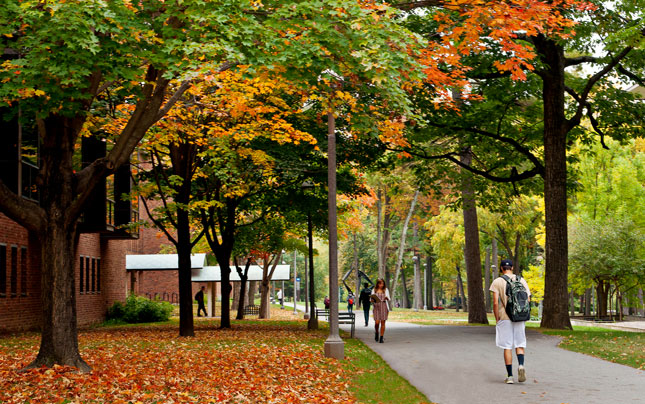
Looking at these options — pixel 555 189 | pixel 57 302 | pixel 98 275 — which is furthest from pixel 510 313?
pixel 98 275

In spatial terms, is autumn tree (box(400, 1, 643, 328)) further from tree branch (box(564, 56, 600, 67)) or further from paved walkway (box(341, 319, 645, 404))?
paved walkway (box(341, 319, 645, 404))

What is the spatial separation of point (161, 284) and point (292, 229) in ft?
96.2

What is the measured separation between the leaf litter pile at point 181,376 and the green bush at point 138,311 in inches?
731

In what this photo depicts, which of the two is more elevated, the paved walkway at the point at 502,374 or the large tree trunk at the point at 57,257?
the large tree trunk at the point at 57,257

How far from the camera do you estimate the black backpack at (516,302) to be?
37.6 feet

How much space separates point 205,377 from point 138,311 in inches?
988

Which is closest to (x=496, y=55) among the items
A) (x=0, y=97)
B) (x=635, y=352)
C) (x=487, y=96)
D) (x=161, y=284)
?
(x=487, y=96)

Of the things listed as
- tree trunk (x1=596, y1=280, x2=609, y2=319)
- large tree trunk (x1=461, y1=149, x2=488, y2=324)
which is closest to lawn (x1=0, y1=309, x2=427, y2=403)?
large tree trunk (x1=461, y1=149, x2=488, y2=324)

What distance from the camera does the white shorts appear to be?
37.8ft

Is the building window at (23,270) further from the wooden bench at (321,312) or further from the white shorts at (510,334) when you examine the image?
the white shorts at (510,334)

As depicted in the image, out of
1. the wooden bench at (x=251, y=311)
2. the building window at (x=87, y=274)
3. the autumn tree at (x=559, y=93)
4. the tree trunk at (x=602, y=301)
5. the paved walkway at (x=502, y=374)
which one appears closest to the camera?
the paved walkway at (x=502, y=374)

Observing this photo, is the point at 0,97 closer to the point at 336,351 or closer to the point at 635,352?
the point at 336,351

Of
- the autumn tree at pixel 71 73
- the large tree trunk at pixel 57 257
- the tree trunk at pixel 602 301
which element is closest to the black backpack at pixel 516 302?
the autumn tree at pixel 71 73

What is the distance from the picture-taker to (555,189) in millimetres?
22406
